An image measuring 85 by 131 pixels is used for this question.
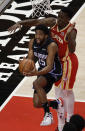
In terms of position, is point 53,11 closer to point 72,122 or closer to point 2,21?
point 2,21

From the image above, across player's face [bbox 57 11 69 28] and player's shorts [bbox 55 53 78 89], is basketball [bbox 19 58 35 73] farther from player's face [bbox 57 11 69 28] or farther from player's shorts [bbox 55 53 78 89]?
player's face [bbox 57 11 69 28]

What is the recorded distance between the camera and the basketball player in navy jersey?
7.29 meters

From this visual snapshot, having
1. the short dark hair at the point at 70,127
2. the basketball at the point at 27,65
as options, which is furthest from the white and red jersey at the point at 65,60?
the short dark hair at the point at 70,127

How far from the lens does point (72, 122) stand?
520 cm

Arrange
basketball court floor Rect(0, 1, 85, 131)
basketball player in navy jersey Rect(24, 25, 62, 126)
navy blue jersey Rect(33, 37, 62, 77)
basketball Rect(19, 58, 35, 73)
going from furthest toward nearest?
basketball court floor Rect(0, 1, 85, 131)
navy blue jersey Rect(33, 37, 62, 77)
basketball player in navy jersey Rect(24, 25, 62, 126)
basketball Rect(19, 58, 35, 73)

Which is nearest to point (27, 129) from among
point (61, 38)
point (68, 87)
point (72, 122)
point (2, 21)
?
point (68, 87)

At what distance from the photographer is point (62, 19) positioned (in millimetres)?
7602

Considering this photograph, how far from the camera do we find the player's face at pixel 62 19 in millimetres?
7530

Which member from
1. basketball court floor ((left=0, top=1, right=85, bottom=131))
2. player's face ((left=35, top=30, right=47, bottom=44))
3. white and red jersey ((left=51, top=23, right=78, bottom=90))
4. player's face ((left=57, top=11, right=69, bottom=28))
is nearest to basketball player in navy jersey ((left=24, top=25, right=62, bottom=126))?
player's face ((left=35, top=30, right=47, bottom=44))

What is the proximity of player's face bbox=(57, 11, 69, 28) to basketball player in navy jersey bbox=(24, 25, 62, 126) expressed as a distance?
0.36 meters

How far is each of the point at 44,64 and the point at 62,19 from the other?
77 centimetres

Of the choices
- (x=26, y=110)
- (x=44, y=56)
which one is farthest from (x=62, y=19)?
(x=26, y=110)

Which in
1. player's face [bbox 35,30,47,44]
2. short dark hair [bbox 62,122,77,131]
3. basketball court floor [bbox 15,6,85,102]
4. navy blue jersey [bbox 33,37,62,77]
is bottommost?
basketball court floor [bbox 15,6,85,102]

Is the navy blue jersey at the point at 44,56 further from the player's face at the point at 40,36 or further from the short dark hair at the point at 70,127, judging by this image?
the short dark hair at the point at 70,127
